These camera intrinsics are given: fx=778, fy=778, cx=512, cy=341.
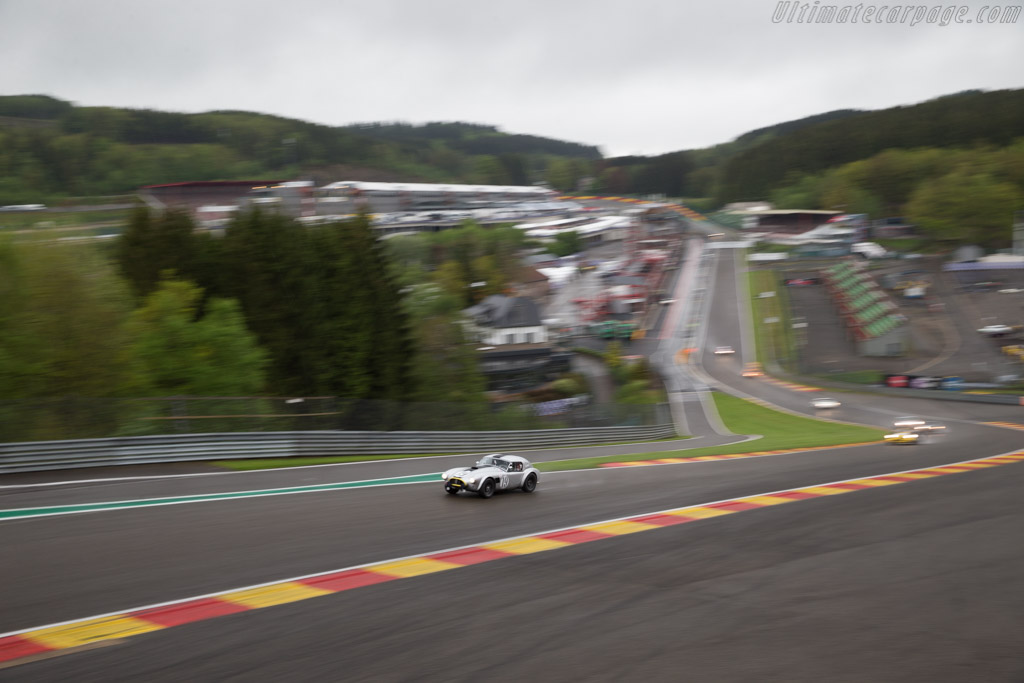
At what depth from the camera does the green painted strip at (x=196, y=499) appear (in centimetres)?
1234

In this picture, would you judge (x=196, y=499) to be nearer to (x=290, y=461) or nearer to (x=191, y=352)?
(x=290, y=461)

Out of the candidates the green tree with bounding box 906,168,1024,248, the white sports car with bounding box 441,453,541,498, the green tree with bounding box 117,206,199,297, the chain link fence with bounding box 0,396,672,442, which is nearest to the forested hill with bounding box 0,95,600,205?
the green tree with bounding box 117,206,199,297

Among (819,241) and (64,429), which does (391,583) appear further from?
(819,241)

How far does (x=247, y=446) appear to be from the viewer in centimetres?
1950

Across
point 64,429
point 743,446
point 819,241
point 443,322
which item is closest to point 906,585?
point 64,429

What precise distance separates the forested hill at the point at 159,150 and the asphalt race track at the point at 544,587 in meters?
69.6

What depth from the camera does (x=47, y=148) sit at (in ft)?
244

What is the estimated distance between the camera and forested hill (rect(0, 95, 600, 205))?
73125mm

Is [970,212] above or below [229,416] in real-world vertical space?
below

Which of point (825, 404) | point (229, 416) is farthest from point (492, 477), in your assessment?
point (825, 404)

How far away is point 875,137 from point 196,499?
174853mm

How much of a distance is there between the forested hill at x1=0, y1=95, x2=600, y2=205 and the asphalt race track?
6960 cm

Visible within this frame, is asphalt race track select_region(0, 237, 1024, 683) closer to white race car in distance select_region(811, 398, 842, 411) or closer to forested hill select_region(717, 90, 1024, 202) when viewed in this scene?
white race car in distance select_region(811, 398, 842, 411)

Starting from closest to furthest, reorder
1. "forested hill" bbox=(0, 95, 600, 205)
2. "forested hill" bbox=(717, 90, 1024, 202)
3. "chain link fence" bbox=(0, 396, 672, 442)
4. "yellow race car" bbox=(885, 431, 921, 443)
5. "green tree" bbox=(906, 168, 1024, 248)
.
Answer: "chain link fence" bbox=(0, 396, 672, 442)
"yellow race car" bbox=(885, 431, 921, 443)
"forested hill" bbox=(0, 95, 600, 205)
"green tree" bbox=(906, 168, 1024, 248)
"forested hill" bbox=(717, 90, 1024, 202)
